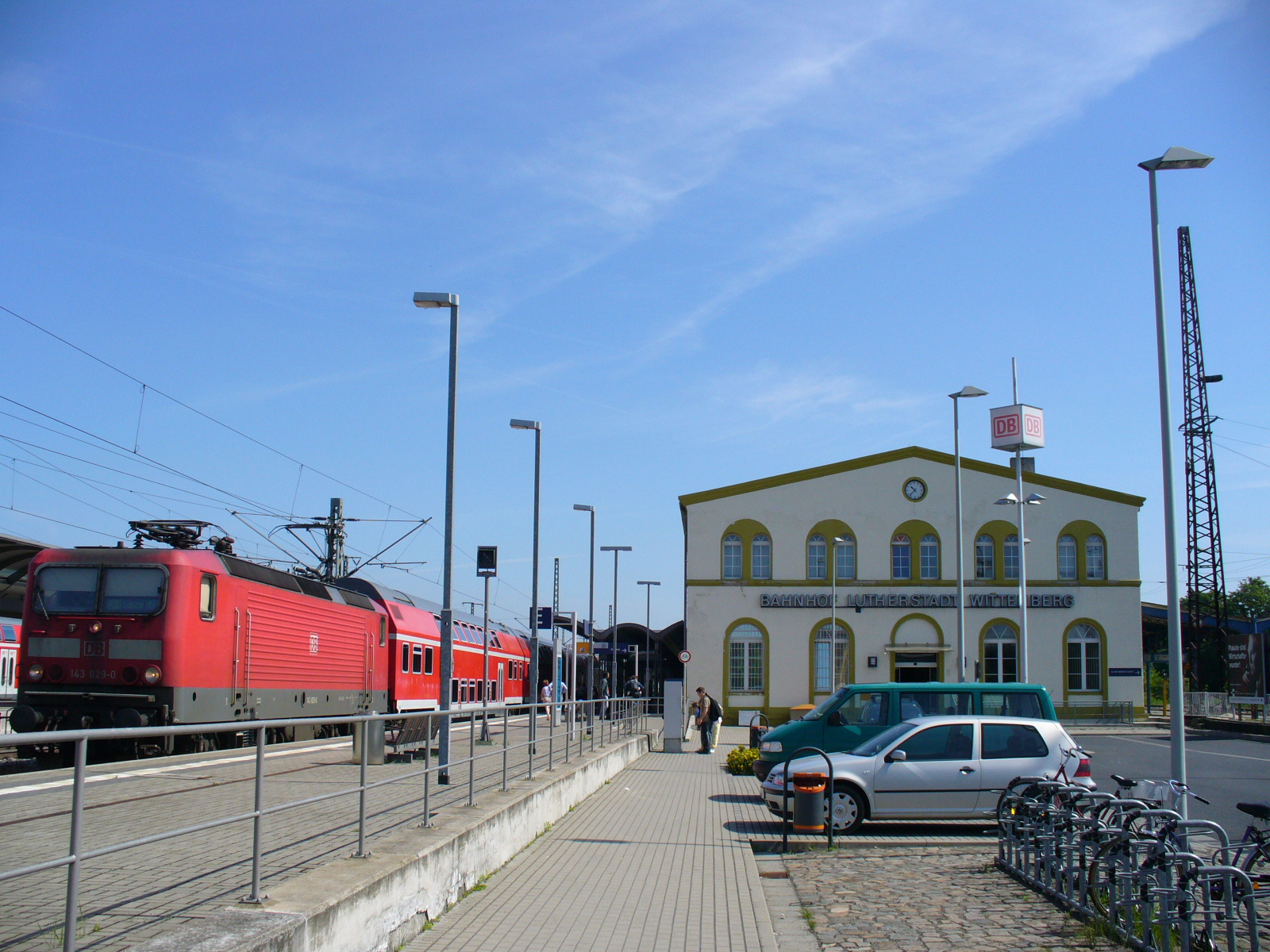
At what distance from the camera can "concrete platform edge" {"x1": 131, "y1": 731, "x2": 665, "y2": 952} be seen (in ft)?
17.0

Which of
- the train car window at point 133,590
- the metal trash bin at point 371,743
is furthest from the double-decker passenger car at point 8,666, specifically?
the metal trash bin at point 371,743

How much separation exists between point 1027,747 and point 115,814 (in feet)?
38.7

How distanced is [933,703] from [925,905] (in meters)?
6.94

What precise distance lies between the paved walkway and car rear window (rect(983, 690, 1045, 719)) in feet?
13.0

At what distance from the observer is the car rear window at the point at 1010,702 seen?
15586 millimetres

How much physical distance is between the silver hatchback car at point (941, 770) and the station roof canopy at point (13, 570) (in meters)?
13.3

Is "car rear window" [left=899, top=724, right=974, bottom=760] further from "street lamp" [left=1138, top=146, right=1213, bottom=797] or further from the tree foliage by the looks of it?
the tree foliage

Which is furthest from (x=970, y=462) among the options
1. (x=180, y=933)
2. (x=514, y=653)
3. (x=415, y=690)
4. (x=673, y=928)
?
(x=180, y=933)

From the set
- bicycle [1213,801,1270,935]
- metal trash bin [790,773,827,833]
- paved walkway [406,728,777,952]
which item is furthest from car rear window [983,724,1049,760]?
bicycle [1213,801,1270,935]

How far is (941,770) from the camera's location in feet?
44.8

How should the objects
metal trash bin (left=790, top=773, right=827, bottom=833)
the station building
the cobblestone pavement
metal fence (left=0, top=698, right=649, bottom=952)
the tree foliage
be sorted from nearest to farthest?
metal fence (left=0, top=698, right=649, bottom=952) → the cobblestone pavement → metal trash bin (left=790, top=773, right=827, bottom=833) → the station building → the tree foliage

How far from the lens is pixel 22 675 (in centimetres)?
1711

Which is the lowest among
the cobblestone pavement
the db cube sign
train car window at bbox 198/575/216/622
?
the cobblestone pavement

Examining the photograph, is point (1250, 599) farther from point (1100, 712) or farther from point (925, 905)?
point (925, 905)
